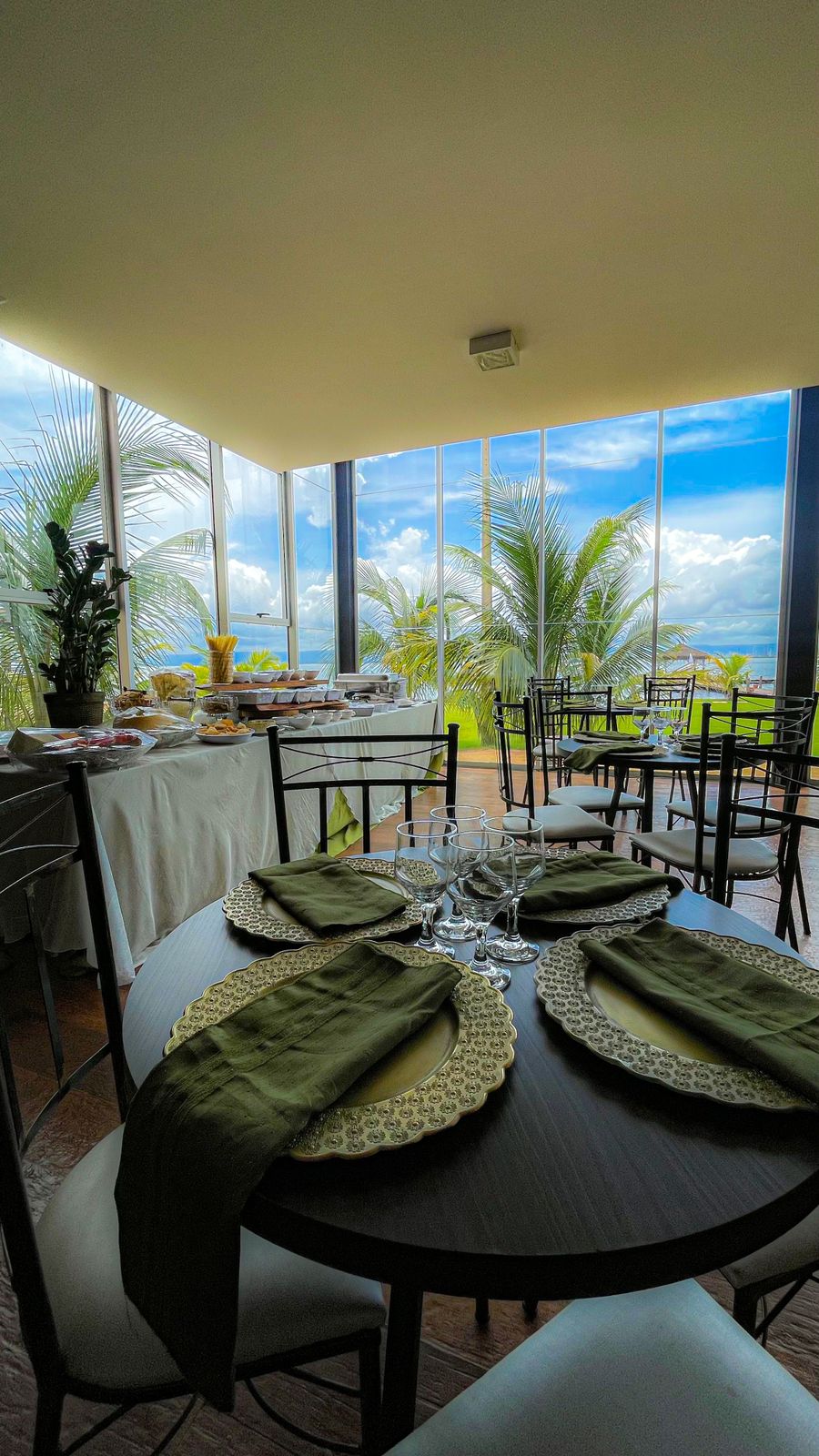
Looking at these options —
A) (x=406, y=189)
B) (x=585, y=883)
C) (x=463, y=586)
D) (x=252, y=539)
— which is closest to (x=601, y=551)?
(x=463, y=586)

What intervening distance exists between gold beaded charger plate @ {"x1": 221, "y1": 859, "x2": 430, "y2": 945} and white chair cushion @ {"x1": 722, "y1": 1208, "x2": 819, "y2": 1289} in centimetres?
57

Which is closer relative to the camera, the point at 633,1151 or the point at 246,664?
the point at 633,1151

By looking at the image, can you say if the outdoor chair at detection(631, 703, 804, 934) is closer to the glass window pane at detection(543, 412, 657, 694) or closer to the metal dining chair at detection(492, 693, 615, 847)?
the metal dining chair at detection(492, 693, 615, 847)

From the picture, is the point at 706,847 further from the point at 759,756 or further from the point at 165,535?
the point at 165,535

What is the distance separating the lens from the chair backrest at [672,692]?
15.9 ft

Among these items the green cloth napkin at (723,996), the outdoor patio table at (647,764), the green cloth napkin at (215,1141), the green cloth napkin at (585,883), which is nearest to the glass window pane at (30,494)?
the outdoor patio table at (647,764)

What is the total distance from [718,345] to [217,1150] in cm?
422

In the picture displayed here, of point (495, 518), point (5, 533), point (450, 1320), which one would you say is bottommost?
point (450, 1320)

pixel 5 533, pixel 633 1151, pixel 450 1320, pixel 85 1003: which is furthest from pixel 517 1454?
pixel 5 533

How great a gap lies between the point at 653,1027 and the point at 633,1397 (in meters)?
0.32

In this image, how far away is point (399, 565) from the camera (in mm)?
6715

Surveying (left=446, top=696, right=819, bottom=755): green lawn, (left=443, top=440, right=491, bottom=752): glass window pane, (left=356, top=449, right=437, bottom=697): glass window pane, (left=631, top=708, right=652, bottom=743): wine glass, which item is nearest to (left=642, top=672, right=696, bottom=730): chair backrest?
(left=446, top=696, right=819, bottom=755): green lawn

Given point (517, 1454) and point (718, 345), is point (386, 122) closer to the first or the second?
point (718, 345)

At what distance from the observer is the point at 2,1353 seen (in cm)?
108
